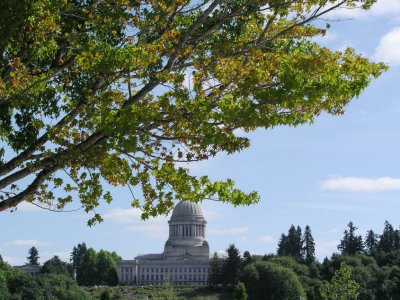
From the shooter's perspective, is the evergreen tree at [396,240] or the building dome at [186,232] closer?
the evergreen tree at [396,240]

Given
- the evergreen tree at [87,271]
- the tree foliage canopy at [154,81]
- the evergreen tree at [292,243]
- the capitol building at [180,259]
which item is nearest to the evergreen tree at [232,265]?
the evergreen tree at [292,243]

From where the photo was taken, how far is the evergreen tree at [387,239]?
118 metres

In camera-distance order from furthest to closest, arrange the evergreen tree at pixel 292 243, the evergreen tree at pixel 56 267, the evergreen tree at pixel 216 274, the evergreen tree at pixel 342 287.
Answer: the evergreen tree at pixel 56 267, the evergreen tree at pixel 292 243, the evergreen tree at pixel 216 274, the evergreen tree at pixel 342 287

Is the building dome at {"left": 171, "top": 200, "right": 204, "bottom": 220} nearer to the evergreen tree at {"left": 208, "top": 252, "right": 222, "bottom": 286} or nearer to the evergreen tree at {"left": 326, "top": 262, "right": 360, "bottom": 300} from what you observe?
the evergreen tree at {"left": 208, "top": 252, "right": 222, "bottom": 286}

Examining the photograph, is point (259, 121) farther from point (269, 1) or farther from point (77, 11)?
point (77, 11)

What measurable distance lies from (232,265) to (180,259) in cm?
3930

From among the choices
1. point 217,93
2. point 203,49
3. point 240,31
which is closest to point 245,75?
point 217,93

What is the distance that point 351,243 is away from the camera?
406 feet

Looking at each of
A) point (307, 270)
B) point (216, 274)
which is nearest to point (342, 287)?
point (307, 270)

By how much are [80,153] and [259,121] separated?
9.38 ft

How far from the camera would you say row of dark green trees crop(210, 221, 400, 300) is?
266ft

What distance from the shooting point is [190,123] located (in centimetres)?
1083

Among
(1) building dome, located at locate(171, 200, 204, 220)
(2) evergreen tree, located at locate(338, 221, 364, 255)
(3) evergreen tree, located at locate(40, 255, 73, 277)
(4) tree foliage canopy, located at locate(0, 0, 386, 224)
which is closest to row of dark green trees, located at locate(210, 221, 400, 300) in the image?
(2) evergreen tree, located at locate(338, 221, 364, 255)

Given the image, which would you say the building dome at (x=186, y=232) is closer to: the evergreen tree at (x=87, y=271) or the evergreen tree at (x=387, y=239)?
the evergreen tree at (x=87, y=271)
